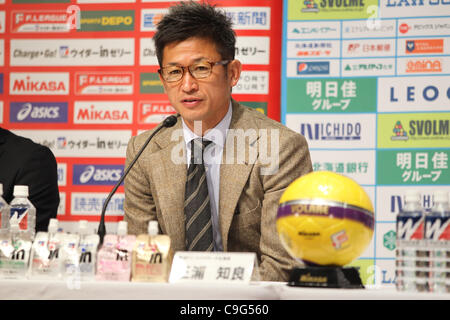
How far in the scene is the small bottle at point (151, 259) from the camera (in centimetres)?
133

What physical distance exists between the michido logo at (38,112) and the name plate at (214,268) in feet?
7.78

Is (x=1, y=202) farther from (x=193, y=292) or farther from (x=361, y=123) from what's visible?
(x=361, y=123)

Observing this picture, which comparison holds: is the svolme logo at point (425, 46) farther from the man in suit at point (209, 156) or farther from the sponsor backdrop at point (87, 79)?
the man in suit at point (209, 156)

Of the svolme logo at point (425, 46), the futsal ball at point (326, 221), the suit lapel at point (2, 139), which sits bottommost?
the futsal ball at point (326, 221)

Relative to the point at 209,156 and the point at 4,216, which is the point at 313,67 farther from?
the point at 4,216

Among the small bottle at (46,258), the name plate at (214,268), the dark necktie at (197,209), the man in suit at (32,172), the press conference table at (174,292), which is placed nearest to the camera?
the press conference table at (174,292)

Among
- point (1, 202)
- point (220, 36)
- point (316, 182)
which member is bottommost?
point (1, 202)

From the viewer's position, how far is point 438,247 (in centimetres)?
127

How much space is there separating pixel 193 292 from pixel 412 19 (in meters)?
2.55

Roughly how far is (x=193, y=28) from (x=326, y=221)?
119 centimetres

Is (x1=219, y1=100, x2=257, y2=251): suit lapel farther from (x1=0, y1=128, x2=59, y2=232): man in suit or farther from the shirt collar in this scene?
(x1=0, y1=128, x2=59, y2=232): man in suit

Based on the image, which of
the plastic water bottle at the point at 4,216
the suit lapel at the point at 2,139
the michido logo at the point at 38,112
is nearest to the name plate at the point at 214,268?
the plastic water bottle at the point at 4,216
